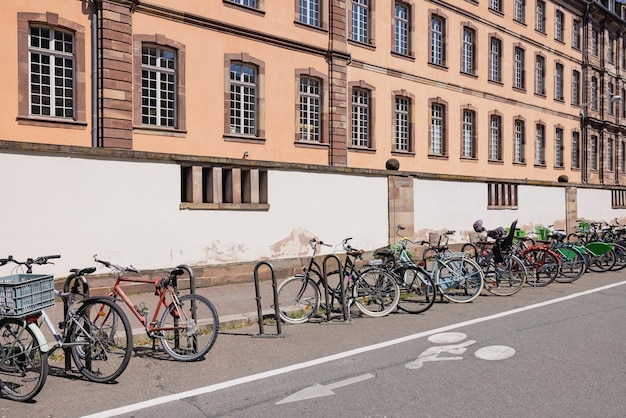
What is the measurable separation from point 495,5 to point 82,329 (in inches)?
1088

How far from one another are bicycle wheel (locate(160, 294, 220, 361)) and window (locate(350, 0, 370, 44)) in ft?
53.7

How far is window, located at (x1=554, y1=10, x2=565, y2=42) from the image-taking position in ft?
107

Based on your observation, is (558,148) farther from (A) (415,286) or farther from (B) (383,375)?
(B) (383,375)

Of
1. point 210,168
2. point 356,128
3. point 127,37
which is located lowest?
point 210,168

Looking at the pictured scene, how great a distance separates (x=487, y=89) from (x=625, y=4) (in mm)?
21554

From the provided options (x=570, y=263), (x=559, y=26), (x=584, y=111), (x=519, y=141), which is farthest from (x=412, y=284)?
(x=584, y=111)

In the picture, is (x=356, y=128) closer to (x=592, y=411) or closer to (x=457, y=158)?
(x=457, y=158)

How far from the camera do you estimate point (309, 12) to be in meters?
19.2

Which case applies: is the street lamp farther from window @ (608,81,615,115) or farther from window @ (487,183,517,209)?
window @ (487,183,517,209)

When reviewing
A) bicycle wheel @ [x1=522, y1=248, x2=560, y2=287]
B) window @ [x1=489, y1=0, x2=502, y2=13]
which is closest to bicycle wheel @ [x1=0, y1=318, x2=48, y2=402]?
bicycle wheel @ [x1=522, y1=248, x2=560, y2=287]

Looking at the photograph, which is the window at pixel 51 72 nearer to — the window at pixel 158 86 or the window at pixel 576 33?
the window at pixel 158 86

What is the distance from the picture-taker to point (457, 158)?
2548 centimetres

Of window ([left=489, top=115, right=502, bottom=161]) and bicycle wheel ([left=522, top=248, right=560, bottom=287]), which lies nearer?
bicycle wheel ([left=522, top=248, right=560, bottom=287])

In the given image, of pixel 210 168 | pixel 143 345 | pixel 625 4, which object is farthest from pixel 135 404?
pixel 625 4
